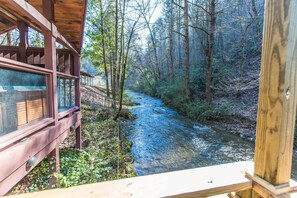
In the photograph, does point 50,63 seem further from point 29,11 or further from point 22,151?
point 22,151

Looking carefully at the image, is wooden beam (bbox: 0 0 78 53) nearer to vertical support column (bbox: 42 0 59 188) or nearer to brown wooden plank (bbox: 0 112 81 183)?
vertical support column (bbox: 42 0 59 188)

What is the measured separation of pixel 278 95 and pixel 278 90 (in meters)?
0.02

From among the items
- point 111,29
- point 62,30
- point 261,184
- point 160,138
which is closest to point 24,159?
point 261,184

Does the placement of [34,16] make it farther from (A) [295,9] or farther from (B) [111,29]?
(B) [111,29]

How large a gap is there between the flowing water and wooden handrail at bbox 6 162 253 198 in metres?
4.35

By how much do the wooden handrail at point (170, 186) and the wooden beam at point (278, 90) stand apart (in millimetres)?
149

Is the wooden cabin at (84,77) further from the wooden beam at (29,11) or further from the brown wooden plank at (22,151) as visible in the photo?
the brown wooden plank at (22,151)

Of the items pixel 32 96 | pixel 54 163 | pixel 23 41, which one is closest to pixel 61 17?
pixel 23 41

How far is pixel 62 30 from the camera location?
4.89 meters

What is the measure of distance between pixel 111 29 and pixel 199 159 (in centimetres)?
1121

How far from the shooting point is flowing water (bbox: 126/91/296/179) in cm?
547

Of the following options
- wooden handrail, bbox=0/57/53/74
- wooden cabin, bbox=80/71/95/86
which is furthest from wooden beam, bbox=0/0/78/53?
wooden cabin, bbox=80/71/95/86

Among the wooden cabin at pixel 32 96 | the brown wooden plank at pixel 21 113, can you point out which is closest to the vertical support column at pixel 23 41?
the wooden cabin at pixel 32 96

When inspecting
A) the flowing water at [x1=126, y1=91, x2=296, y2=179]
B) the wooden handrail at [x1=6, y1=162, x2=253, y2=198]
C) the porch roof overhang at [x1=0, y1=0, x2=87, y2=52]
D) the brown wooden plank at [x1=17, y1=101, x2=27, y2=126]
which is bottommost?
the flowing water at [x1=126, y1=91, x2=296, y2=179]
